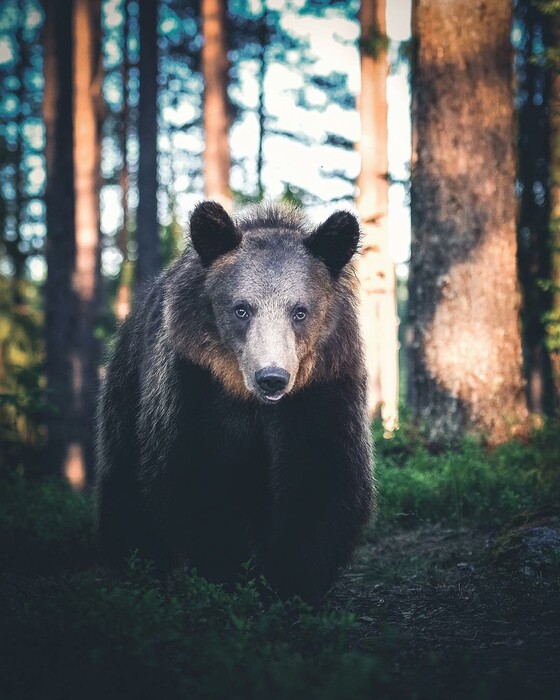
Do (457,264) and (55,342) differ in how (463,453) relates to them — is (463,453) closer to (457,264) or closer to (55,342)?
(457,264)

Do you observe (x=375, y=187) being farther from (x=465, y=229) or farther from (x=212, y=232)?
(x=212, y=232)

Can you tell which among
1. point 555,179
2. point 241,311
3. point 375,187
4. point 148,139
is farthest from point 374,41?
point 241,311

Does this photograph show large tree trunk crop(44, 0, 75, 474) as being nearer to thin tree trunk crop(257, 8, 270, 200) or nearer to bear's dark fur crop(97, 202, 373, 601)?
thin tree trunk crop(257, 8, 270, 200)

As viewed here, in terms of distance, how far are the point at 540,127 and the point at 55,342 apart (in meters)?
11.8

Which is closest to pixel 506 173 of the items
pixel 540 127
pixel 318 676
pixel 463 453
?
pixel 463 453

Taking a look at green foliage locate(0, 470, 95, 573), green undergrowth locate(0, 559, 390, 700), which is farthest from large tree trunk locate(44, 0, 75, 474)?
green undergrowth locate(0, 559, 390, 700)

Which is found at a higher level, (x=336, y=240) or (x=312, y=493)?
(x=336, y=240)

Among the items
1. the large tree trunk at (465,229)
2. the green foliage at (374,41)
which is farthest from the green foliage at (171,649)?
the green foliage at (374,41)

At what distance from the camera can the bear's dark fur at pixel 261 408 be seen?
4.59 m

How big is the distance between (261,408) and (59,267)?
1184 cm

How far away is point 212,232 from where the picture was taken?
502 centimetres

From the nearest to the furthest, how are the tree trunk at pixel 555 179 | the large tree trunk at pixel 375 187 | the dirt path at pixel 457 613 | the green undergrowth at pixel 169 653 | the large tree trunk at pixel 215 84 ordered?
the green undergrowth at pixel 169 653 → the dirt path at pixel 457 613 → the tree trunk at pixel 555 179 → the large tree trunk at pixel 215 84 → the large tree trunk at pixel 375 187

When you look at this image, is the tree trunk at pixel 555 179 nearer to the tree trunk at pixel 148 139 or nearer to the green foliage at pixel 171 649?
the tree trunk at pixel 148 139

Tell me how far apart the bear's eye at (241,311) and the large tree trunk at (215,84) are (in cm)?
1023
